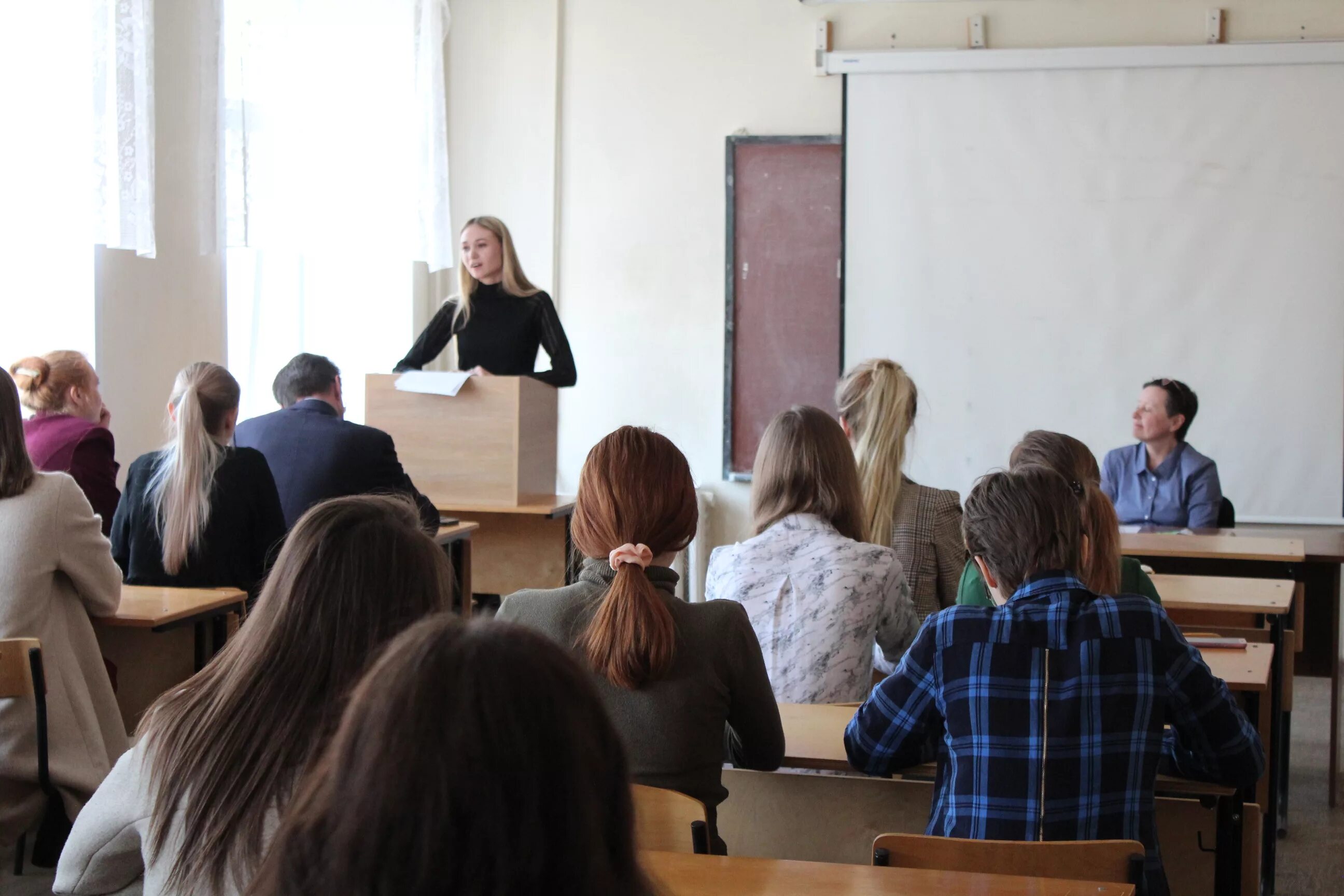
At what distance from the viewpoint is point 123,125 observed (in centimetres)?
408

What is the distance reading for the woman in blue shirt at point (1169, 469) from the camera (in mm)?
4707

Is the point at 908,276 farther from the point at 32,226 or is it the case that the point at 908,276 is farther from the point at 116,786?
the point at 116,786

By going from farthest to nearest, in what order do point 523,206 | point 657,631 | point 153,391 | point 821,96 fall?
point 523,206
point 821,96
point 153,391
point 657,631

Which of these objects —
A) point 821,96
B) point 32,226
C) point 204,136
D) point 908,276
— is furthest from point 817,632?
point 821,96

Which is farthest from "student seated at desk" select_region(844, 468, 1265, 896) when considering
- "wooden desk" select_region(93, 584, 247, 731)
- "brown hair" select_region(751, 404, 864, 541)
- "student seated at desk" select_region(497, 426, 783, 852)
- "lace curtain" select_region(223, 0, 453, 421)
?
"lace curtain" select_region(223, 0, 453, 421)

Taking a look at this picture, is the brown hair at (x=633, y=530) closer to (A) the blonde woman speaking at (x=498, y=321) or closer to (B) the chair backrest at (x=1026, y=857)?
(B) the chair backrest at (x=1026, y=857)

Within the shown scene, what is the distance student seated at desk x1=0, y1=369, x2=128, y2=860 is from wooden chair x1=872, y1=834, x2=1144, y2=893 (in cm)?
187

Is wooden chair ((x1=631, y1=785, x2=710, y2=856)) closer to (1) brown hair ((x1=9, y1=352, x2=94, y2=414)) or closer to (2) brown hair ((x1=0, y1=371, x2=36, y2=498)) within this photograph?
(2) brown hair ((x1=0, y1=371, x2=36, y2=498))

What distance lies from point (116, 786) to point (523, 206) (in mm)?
5508

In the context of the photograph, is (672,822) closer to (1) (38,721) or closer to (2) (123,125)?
(1) (38,721)

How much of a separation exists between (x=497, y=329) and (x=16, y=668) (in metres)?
2.76

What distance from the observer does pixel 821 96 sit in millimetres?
6125

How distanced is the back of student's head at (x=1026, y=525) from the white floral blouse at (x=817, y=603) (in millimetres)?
541

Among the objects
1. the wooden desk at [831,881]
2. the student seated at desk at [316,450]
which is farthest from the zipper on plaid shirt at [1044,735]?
the student seated at desk at [316,450]
